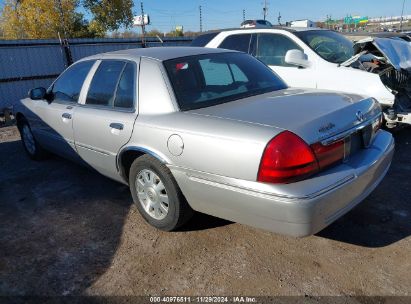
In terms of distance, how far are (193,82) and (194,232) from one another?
1.34 meters

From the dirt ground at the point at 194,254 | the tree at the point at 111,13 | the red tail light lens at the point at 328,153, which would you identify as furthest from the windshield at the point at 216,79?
the tree at the point at 111,13

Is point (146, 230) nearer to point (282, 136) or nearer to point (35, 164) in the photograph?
point (282, 136)

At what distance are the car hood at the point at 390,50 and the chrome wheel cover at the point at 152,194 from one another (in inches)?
150

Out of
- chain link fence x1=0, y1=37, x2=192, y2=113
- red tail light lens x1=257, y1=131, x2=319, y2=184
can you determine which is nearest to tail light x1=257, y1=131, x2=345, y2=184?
red tail light lens x1=257, y1=131, x2=319, y2=184

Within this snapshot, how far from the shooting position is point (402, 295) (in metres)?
2.55

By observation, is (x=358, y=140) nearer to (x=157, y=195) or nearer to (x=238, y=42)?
(x=157, y=195)

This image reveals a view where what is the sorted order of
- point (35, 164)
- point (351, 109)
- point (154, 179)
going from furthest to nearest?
point (35, 164), point (154, 179), point (351, 109)

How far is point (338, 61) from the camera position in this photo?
5969mm

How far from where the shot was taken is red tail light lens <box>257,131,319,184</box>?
2494mm

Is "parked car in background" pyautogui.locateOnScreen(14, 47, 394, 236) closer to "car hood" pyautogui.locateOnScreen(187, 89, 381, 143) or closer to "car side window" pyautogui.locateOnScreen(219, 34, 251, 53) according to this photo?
"car hood" pyautogui.locateOnScreen(187, 89, 381, 143)

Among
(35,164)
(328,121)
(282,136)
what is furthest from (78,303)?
(35,164)

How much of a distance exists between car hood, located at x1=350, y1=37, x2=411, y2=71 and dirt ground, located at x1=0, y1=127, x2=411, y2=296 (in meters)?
1.98

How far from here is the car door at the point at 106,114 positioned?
3.54 m

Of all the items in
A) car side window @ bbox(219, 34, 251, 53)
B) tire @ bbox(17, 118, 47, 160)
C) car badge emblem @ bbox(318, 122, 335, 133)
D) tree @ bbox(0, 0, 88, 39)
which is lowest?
tire @ bbox(17, 118, 47, 160)
